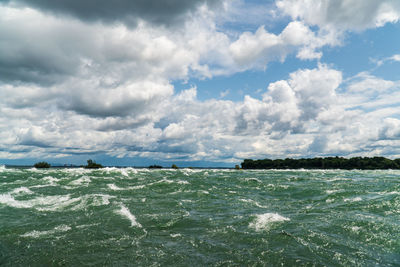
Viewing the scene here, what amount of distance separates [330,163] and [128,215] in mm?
168219

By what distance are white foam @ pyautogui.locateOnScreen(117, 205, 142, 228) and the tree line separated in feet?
516

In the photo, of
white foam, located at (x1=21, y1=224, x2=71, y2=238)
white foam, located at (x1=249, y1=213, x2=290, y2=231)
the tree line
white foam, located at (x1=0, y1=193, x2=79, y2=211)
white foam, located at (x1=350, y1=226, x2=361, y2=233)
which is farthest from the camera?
the tree line

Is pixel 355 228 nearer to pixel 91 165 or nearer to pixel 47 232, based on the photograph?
pixel 47 232

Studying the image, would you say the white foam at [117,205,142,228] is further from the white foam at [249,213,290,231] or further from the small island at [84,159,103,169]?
the small island at [84,159,103,169]

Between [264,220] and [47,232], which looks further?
[264,220]

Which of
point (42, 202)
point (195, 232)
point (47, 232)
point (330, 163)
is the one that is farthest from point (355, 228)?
point (330, 163)

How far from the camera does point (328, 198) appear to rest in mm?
Answer: 20609

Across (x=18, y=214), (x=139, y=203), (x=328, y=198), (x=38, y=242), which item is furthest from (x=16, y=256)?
(x=328, y=198)

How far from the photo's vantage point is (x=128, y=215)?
47.1ft

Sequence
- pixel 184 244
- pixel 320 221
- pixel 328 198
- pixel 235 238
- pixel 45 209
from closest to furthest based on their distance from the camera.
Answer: pixel 184 244, pixel 235 238, pixel 320 221, pixel 45 209, pixel 328 198

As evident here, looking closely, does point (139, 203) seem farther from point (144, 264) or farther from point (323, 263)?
point (323, 263)

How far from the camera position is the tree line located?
13862 centimetres

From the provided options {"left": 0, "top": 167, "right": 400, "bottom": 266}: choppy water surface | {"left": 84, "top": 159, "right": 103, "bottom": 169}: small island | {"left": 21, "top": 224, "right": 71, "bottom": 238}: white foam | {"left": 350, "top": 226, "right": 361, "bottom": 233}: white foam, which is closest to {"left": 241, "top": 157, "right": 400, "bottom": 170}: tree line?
{"left": 84, "top": 159, "right": 103, "bottom": 169}: small island

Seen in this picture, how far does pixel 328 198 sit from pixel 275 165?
165m
